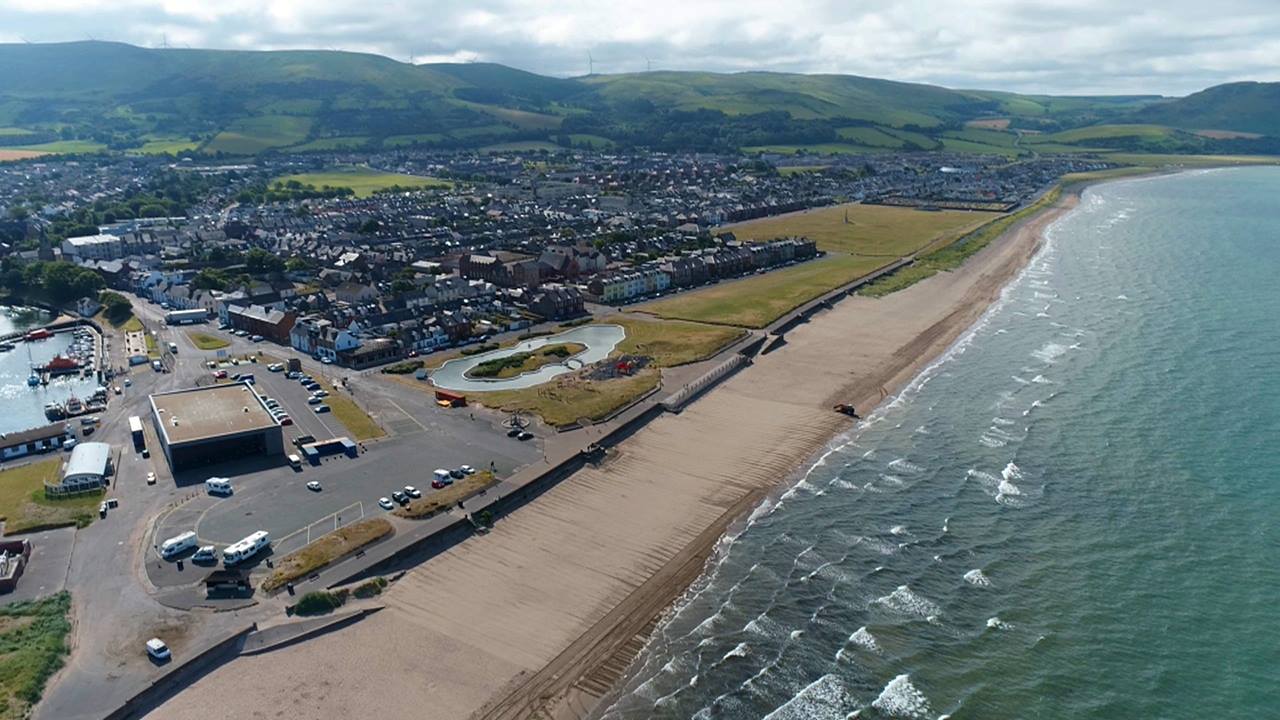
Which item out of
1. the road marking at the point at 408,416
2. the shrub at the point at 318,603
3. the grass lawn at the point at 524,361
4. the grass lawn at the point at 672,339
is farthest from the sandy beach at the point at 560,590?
the grass lawn at the point at 524,361

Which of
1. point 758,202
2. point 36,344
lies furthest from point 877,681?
point 758,202

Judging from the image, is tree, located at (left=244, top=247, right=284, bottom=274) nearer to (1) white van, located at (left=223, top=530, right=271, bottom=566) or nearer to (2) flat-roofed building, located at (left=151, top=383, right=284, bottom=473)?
(2) flat-roofed building, located at (left=151, top=383, right=284, bottom=473)

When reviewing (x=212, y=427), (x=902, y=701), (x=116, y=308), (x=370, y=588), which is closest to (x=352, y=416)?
(x=212, y=427)

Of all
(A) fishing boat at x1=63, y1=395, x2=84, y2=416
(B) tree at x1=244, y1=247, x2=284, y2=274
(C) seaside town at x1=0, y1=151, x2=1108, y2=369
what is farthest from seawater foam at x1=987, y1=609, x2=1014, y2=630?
(B) tree at x1=244, y1=247, x2=284, y2=274

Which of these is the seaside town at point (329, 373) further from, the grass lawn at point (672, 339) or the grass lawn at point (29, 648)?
the grass lawn at point (29, 648)

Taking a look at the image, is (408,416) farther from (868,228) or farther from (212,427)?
(868,228)

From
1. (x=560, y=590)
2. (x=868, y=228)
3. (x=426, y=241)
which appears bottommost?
(x=560, y=590)
